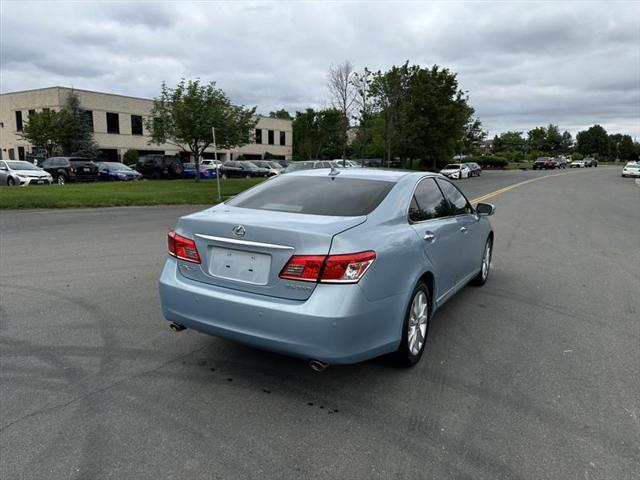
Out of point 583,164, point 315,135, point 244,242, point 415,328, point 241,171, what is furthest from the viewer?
point 583,164

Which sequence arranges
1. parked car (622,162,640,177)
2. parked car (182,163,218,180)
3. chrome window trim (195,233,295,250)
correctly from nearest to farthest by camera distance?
chrome window trim (195,233,295,250) < parked car (182,163,218,180) < parked car (622,162,640,177)

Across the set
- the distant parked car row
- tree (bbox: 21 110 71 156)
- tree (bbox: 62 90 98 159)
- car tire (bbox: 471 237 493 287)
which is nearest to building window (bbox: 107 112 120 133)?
tree (bbox: 62 90 98 159)

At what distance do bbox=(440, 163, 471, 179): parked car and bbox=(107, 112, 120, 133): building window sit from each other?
102 ft

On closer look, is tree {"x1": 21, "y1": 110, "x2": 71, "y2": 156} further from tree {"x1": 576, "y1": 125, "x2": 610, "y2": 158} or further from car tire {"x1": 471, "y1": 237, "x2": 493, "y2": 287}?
tree {"x1": 576, "y1": 125, "x2": 610, "y2": 158}

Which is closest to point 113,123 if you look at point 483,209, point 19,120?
point 19,120

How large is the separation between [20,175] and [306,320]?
25.1 m

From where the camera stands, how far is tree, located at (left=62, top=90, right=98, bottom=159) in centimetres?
3950

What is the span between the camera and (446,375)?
3766 mm

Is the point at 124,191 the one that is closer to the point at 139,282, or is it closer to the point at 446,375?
the point at 139,282

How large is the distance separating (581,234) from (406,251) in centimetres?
931

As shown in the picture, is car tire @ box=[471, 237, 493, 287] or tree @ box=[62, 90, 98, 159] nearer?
Answer: car tire @ box=[471, 237, 493, 287]

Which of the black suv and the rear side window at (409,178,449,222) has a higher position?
the rear side window at (409,178,449,222)

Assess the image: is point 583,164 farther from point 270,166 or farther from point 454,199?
point 454,199

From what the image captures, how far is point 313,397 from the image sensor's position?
11.1ft
